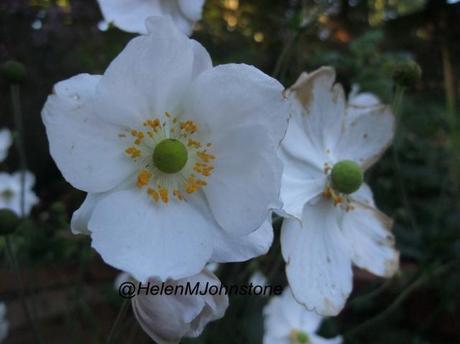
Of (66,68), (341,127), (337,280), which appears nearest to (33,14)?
(66,68)

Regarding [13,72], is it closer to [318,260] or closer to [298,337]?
[318,260]

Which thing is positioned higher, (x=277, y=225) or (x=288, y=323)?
(x=277, y=225)

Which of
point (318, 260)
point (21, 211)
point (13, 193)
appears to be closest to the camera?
point (318, 260)

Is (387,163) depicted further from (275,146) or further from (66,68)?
(66,68)

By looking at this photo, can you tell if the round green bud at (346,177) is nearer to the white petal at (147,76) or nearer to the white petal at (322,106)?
the white petal at (322,106)

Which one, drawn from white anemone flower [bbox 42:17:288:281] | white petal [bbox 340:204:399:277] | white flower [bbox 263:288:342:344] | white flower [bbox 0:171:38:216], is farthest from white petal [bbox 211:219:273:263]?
white flower [bbox 0:171:38:216]

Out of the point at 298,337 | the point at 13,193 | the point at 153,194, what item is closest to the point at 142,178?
the point at 153,194
